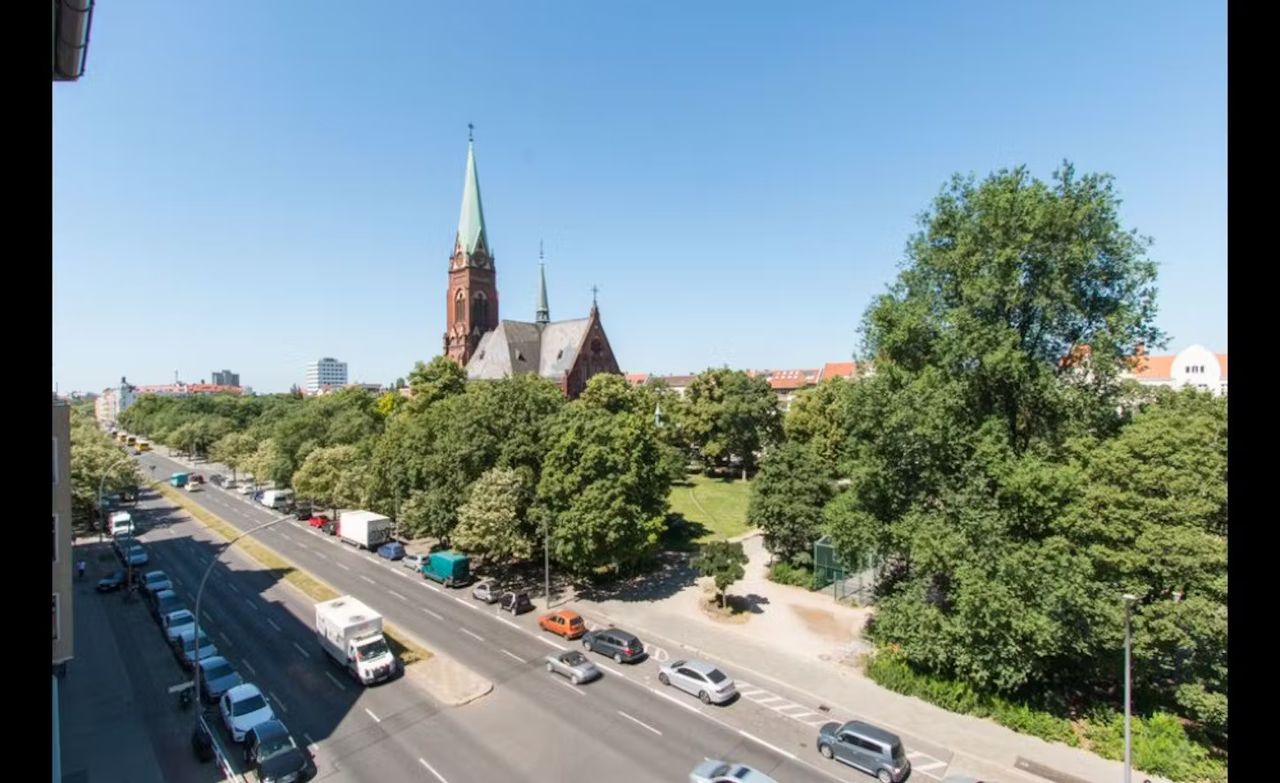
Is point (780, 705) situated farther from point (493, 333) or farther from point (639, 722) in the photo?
point (493, 333)

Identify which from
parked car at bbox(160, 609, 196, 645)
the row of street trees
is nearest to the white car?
parked car at bbox(160, 609, 196, 645)

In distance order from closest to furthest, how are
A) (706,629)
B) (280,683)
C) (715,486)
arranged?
1. (280,683)
2. (706,629)
3. (715,486)

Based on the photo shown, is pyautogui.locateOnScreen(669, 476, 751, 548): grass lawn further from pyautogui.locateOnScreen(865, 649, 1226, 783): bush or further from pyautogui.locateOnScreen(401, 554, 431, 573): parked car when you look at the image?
pyautogui.locateOnScreen(865, 649, 1226, 783): bush

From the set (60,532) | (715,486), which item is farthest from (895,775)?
(715,486)

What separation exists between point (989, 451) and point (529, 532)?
22.5 m

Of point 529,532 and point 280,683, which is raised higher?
point 529,532

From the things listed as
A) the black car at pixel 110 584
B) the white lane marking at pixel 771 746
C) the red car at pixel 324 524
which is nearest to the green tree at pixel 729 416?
the red car at pixel 324 524

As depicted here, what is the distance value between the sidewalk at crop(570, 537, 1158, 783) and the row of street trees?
6.05 ft

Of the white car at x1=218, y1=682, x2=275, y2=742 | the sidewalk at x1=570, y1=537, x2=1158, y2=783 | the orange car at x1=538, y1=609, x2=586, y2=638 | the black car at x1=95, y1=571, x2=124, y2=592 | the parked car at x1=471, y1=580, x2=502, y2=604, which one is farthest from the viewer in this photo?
the black car at x1=95, y1=571, x2=124, y2=592

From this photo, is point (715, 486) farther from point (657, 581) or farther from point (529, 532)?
point (529, 532)

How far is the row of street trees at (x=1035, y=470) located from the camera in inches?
738

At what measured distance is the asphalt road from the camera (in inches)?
739

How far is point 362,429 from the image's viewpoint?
186ft

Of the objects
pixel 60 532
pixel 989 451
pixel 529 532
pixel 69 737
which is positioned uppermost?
pixel 989 451
